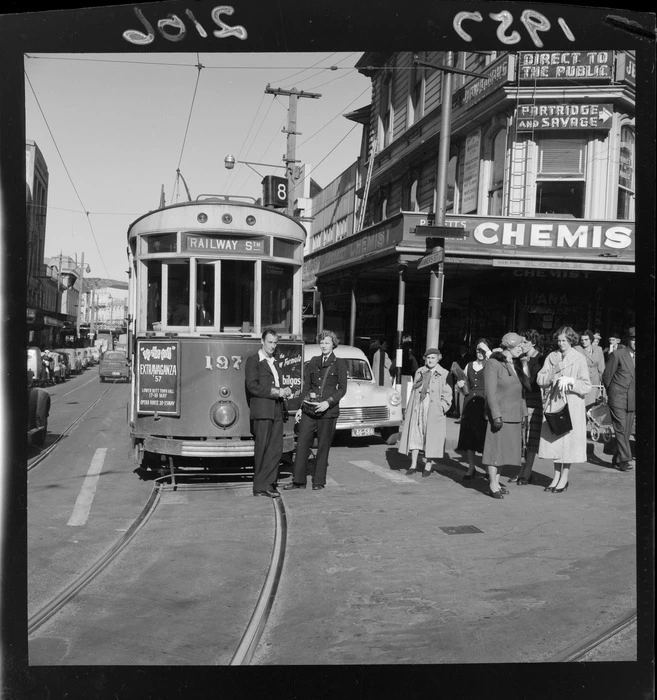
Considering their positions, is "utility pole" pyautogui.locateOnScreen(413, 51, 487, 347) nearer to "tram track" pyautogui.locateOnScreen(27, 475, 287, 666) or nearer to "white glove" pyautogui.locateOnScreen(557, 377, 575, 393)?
"white glove" pyautogui.locateOnScreen(557, 377, 575, 393)

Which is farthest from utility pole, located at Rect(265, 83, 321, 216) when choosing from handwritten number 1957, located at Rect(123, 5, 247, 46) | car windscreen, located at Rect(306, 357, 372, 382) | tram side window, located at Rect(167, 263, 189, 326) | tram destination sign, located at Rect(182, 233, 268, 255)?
car windscreen, located at Rect(306, 357, 372, 382)

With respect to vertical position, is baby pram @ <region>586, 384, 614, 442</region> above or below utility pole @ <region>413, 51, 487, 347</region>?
below

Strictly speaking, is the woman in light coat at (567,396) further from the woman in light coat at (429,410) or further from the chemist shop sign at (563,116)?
the chemist shop sign at (563,116)

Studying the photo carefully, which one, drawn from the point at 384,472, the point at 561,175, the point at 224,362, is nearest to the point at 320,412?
the point at 224,362

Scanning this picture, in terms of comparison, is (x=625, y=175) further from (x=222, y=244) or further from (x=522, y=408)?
(x=222, y=244)

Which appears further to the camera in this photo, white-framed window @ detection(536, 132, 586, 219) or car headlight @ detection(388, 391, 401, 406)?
white-framed window @ detection(536, 132, 586, 219)

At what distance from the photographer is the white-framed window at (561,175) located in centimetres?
1517

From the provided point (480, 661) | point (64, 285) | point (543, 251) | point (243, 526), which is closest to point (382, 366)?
point (543, 251)

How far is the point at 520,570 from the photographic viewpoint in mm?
5625

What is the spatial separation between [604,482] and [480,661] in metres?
5.70

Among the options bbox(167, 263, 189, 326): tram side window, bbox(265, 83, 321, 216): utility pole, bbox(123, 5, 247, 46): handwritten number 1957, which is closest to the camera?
bbox(123, 5, 247, 46): handwritten number 1957

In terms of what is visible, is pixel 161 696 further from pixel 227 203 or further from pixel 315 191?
pixel 315 191

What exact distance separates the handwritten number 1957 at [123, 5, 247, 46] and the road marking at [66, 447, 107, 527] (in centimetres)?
451

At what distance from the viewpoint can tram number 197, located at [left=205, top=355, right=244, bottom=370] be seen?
8570mm
